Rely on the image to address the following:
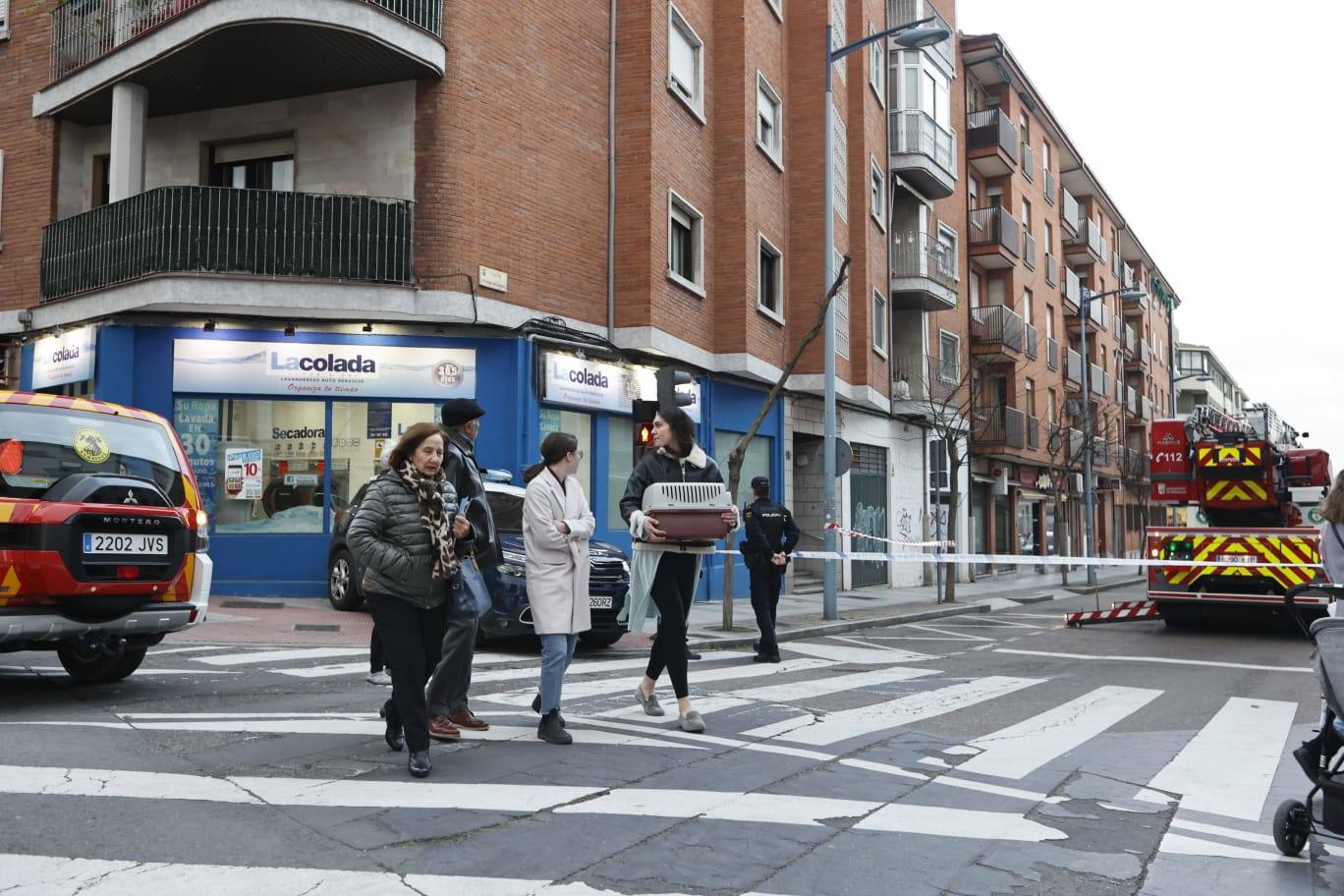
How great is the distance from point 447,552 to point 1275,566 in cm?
1211

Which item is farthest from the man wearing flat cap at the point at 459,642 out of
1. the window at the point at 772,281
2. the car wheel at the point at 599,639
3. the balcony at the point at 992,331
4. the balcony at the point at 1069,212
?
the balcony at the point at 1069,212

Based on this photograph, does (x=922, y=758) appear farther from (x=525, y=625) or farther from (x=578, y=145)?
(x=578, y=145)

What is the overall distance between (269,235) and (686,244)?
285 inches

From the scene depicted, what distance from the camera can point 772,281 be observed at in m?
21.9

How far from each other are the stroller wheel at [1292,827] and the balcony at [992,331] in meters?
30.3

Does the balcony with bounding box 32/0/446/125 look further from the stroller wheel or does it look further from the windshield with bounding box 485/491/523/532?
the stroller wheel

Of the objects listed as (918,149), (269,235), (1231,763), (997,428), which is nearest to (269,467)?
(269,235)

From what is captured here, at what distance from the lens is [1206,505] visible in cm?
1491

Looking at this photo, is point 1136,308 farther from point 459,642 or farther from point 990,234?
point 459,642

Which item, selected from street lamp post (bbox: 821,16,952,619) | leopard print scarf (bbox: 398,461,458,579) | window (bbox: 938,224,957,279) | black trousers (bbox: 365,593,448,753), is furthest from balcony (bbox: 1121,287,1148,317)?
black trousers (bbox: 365,593,448,753)

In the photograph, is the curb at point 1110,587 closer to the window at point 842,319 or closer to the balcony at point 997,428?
the balcony at point 997,428

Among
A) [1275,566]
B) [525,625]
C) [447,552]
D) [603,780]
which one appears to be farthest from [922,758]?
[1275,566]

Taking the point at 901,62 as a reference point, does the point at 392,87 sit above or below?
below

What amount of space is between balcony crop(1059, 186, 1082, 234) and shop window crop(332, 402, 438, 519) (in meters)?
34.8
